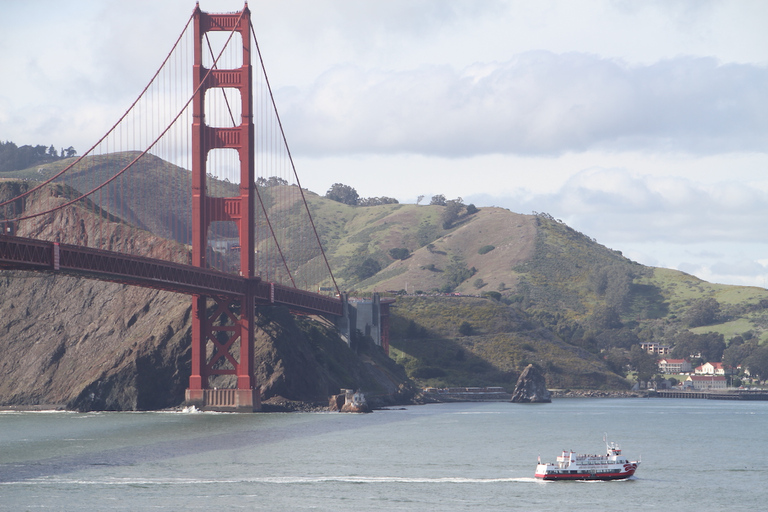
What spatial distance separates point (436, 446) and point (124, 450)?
20.0m

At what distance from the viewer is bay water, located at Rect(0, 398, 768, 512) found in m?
49.1

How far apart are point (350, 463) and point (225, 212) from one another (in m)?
40.3

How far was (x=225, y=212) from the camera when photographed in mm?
96438

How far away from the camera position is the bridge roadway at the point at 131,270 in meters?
64.5

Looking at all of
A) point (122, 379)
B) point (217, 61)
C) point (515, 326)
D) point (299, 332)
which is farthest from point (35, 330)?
point (515, 326)

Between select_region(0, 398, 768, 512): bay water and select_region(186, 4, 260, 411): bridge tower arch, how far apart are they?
2.87m

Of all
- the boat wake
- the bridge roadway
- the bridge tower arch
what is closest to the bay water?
the boat wake

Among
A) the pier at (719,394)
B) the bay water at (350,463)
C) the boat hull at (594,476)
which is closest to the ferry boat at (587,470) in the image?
the boat hull at (594,476)

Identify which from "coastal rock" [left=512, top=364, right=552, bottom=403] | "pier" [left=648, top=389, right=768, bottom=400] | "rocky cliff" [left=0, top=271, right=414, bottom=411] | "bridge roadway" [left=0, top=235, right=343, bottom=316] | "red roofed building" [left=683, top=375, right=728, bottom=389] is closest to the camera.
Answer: "bridge roadway" [left=0, top=235, right=343, bottom=316]

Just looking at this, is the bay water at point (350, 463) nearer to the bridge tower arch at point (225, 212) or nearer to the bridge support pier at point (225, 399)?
the bridge support pier at point (225, 399)

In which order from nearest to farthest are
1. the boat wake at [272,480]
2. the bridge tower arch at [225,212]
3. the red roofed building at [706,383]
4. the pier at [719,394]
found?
the boat wake at [272,480]
the bridge tower arch at [225,212]
the pier at [719,394]
the red roofed building at [706,383]

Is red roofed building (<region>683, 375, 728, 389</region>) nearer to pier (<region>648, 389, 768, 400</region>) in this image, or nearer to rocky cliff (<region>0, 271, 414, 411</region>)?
pier (<region>648, 389, 768, 400</region>)

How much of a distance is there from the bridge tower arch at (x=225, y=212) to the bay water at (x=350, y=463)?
287cm

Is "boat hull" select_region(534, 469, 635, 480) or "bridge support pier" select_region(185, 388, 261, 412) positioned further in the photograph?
"bridge support pier" select_region(185, 388, 261, 412)
